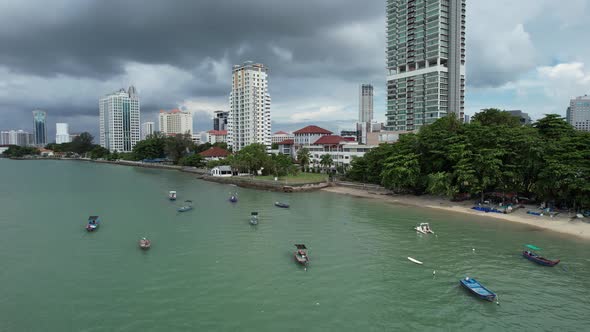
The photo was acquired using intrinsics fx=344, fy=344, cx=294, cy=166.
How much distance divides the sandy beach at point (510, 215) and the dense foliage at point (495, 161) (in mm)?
1726

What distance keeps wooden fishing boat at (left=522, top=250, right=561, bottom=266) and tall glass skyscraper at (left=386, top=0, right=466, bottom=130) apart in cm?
7179

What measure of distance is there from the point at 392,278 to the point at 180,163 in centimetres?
10132

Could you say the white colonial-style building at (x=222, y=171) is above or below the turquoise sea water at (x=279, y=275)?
above

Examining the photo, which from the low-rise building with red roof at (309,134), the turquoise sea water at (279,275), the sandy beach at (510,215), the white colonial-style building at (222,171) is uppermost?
the low-rise building with red roof at (309,134)

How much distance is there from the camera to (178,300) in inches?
735

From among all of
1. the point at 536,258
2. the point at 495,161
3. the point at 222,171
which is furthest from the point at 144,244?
the point at 222,171

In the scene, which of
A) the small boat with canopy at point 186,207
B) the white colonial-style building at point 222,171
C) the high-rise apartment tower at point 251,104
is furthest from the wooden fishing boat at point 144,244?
the high-rise apartment tower at point 251,104

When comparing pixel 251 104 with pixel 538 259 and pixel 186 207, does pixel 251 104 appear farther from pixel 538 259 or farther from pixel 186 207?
pixel 538 259

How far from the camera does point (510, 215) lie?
3878cm

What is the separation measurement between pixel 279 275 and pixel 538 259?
1835cm

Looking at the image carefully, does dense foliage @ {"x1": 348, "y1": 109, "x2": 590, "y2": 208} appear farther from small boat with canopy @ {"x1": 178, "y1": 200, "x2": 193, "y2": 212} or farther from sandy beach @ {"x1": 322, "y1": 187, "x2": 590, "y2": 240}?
small boat with canopy @ {"x1": 178, "y1": 200, "x2": 193, "y2": 212}

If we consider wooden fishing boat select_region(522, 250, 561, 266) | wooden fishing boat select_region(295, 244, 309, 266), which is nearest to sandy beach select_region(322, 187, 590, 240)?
wooden fishing boat select_region(522, 250, 561, 266)

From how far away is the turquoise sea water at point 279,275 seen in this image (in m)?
17.1

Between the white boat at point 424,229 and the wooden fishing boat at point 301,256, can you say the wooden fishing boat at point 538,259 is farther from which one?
the wooden fishing boat at point 301,256
